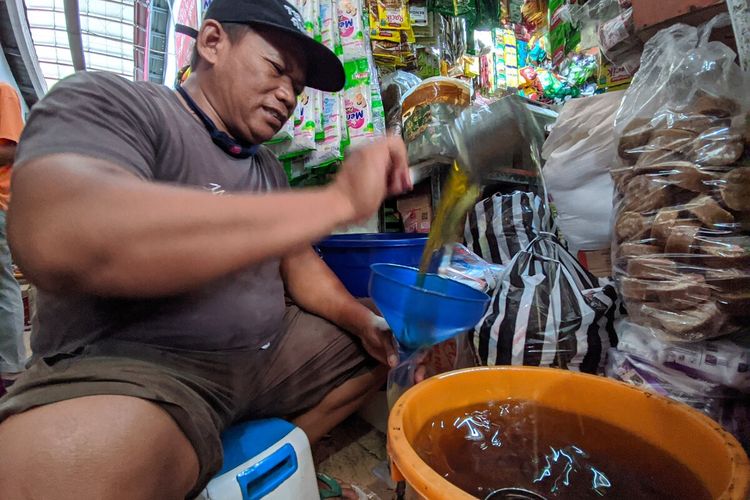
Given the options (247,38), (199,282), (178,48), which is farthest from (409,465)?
(178,48)

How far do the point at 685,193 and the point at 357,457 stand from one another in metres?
1.11

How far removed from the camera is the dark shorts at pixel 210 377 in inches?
26.2

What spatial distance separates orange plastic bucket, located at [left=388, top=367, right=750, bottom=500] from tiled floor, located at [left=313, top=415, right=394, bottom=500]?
0.48 meters

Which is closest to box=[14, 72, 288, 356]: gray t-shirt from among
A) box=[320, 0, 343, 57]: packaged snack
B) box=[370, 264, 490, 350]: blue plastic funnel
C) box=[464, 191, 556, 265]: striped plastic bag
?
box=[370, 264, 490, 350]: blue plastic funnel

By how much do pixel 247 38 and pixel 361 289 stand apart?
91 centimetres

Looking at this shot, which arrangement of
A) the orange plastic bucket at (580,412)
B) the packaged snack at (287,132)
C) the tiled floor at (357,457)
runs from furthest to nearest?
1. the packaged snack at (287,132)
2. the tiled floor at (357,457)
3. the orange plastic bucket at (580,412)

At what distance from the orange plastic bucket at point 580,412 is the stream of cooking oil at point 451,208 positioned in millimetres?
238

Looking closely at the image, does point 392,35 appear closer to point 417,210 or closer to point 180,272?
point 417,210

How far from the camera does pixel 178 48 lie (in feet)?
6.81

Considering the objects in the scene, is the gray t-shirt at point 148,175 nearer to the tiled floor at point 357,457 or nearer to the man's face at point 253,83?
the man's face at point 253,83

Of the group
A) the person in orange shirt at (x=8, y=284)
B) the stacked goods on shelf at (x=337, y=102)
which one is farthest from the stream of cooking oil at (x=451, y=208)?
the person in orange shirt at (x=8, y=284)

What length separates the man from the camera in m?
0.47

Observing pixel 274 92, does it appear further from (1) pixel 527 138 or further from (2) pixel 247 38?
(1) pixel 527 138

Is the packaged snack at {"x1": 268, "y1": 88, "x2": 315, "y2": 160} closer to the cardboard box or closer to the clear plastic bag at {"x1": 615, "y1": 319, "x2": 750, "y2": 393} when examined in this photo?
the cardboard box
